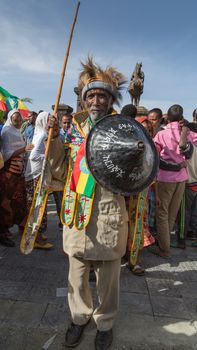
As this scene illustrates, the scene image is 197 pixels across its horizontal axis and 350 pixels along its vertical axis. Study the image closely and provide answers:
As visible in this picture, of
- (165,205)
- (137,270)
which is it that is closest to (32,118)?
(165,205)

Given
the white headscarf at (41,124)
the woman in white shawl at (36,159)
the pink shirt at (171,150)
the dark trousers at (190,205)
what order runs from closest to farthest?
the white headscarf at (41,124) → the woman in white shawl at (36,159) → the pink shirt at (171,150) → the dark trousers at (190,205)

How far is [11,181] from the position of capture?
400cm

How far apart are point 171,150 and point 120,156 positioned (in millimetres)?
2437

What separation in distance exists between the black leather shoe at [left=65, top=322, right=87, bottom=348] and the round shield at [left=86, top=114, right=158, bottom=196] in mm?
1172

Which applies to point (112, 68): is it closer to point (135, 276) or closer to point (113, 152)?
point (113, 152)

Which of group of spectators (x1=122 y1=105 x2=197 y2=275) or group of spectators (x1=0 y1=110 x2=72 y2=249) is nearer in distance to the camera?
group of spectators (x1=0 y1=110 x2=72 y2=249)

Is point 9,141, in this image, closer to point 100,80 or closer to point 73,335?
point 100,80

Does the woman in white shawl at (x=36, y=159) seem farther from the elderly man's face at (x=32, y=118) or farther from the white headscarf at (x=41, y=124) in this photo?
the elderly man's face at (x=32, y=118)

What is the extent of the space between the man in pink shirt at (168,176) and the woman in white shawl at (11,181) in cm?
200

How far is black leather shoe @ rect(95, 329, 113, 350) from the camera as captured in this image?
2.02 metres

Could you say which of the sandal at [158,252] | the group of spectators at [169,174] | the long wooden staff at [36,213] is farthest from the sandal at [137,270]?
the long wooden staff at [36,213]

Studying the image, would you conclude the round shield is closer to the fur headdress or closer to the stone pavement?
the fur headdress

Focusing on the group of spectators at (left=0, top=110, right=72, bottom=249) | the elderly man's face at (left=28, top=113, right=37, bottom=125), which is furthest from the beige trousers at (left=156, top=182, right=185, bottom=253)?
the elderly man's face at (left=28, top=113, right=37, bottom=125)

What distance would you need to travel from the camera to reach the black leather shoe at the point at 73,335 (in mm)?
2054
